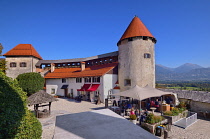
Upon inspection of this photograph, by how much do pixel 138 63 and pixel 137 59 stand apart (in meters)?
0.77

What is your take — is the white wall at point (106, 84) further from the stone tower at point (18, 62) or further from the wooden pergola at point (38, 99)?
the stone tower at point (18, 62)

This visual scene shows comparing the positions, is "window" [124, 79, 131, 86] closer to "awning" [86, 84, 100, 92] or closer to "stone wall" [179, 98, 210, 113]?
"awning" [86, 84, 100, 92]

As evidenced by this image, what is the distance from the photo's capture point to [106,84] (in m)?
21.5

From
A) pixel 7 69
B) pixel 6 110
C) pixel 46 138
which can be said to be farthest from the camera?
pixel 7 69

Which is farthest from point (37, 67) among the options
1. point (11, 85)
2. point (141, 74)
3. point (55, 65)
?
point (11, 85)

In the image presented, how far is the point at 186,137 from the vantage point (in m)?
8.49

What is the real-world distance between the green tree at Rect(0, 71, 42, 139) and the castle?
16.1m

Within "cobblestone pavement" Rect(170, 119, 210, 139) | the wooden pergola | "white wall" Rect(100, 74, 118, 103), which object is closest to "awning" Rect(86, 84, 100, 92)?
"white wall" Rect(100, 74, 118, 103)

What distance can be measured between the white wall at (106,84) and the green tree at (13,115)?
52.7 ft

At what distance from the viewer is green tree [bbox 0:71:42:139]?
164 inches

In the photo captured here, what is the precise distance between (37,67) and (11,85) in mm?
32361

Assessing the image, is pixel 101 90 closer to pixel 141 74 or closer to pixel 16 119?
pixel 141 74

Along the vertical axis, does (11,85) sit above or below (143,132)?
above

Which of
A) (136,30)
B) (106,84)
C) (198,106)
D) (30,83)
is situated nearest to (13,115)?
(106,84)
